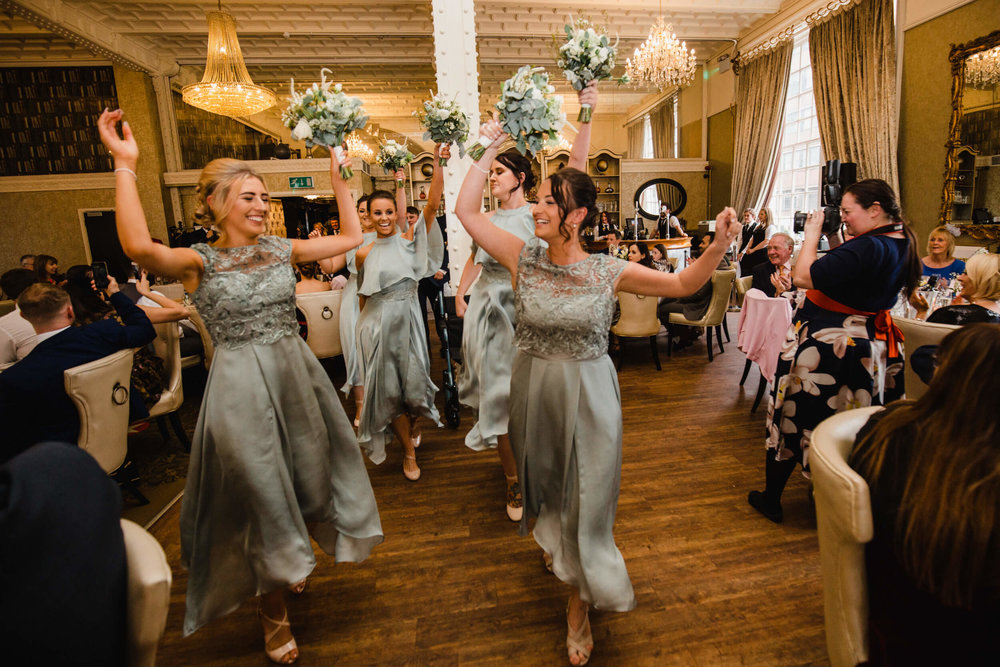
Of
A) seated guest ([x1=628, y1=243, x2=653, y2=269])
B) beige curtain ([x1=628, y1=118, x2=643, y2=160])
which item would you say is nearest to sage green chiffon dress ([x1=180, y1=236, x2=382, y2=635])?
seated guest ([x1=628, y1=243, x2=653, y2=269])

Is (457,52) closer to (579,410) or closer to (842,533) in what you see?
(579,410)

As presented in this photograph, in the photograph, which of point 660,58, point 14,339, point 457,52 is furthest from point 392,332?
point 660,58

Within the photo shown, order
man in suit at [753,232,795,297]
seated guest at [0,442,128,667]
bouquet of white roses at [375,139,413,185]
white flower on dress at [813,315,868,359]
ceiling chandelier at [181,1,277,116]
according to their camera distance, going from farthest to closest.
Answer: ceiling chandelier at [181,1,277,116], man in suit at [753,232,795,297], bouquet of white roses at [375,139,413,185], white flower on dress at [813,315,868,359], seated guest at [0,442,128,667]

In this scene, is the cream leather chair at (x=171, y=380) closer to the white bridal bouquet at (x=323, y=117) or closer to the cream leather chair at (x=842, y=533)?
the white bridal bouquet at (x=323, y=117)

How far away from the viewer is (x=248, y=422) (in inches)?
65.5

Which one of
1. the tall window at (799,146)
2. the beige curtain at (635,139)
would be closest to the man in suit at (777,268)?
the tall window at (799,146)

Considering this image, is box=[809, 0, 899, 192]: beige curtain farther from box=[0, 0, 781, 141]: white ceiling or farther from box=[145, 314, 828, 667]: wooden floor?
box=[145, 314, 828, 667]: wooden floor

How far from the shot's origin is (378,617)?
1.96 meters

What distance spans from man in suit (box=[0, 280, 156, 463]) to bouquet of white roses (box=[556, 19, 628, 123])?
244 centimetres

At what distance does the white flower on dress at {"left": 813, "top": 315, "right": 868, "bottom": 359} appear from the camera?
87.4 inches

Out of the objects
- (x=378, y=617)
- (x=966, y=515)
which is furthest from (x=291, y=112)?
(x=966, y=515)

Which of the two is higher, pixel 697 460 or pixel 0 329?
pixel 0 329

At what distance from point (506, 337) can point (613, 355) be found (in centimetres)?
306

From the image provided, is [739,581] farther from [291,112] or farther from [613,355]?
[613,355]
